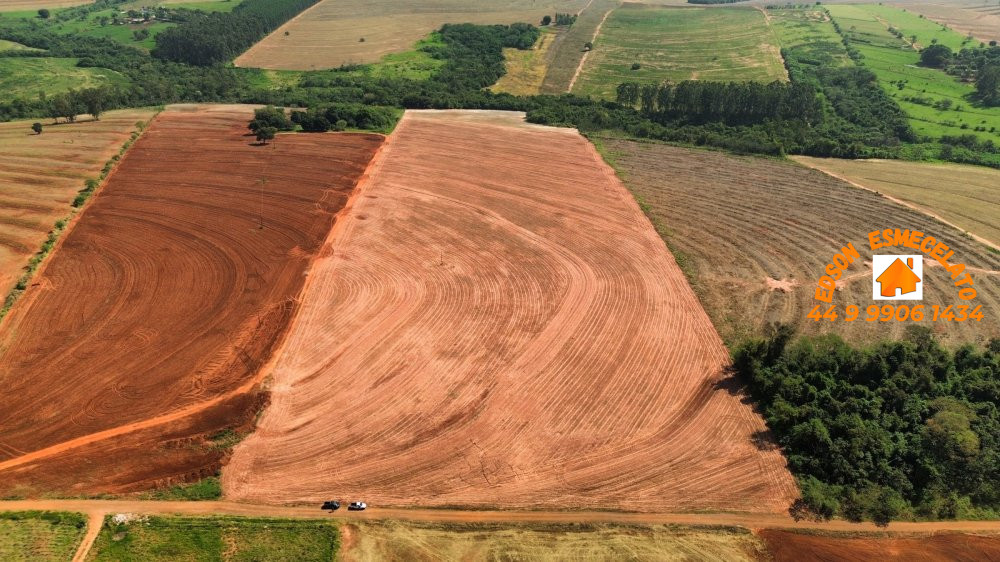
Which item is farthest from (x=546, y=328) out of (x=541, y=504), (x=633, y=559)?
(x=633, y=559)

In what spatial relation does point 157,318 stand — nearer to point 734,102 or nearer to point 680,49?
point 734,102

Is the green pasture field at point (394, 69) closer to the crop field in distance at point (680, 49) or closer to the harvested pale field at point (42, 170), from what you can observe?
the crop field in distance at point (680, 49)

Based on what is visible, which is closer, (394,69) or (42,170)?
(42,170)

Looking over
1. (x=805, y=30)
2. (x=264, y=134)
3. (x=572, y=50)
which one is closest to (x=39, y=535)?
(x=264, y=134)

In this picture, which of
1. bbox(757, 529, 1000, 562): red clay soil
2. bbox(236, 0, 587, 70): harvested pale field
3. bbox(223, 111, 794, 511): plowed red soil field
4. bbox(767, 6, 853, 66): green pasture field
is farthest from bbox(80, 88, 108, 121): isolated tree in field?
bbox(767, 6, 853, 66): green pasture field

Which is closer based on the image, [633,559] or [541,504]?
[633,559]

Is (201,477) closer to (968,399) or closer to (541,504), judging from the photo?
(541,504)
